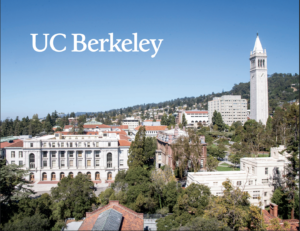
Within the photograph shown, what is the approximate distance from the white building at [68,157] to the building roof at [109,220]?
77.2 feet

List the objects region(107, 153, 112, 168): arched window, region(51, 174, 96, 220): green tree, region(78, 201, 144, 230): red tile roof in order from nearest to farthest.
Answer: region(78, 201, 144, 230): red tile roof < region(51, 174, 96, 220): green tree < region(107, 153, 112, 168): arched window

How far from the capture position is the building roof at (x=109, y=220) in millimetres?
14634

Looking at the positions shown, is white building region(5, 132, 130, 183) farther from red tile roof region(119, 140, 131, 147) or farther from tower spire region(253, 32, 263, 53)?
tower spire region(253, 32, 263, 53)

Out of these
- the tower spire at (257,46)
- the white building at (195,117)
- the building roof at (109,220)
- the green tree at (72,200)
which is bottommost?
the green tree at (72,200)

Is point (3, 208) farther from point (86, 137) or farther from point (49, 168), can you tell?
point (86, 137)

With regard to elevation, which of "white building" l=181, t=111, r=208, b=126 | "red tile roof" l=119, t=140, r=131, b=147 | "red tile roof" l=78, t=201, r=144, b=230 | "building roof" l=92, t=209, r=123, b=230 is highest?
"white building" l=181, t=111, r=208, b=126

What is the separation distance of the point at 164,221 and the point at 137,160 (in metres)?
17.4

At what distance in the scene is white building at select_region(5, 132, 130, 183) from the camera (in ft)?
129

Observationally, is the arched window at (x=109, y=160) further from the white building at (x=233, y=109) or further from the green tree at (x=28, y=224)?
the white building at (x=233, y=109)

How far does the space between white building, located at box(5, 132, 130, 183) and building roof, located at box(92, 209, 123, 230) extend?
23522 mm

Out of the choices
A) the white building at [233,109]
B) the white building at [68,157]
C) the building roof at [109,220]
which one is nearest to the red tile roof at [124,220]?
the building roof at [109,220]

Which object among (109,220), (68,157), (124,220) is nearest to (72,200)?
(124,220)

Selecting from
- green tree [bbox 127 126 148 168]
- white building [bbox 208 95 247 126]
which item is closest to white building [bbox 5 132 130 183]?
green tree [bbox 127 126 148 168]

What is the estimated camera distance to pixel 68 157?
131ft
